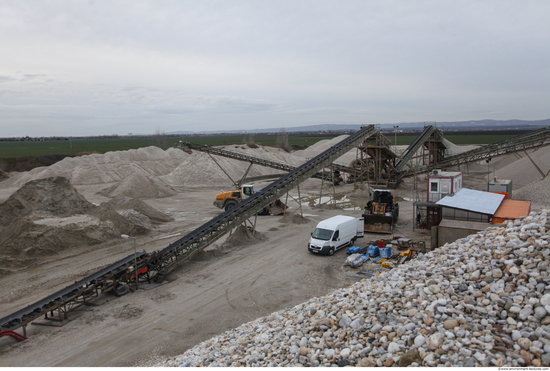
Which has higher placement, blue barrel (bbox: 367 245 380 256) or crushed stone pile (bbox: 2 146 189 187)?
crushed stone pile (bbox: 2 146 189 187)

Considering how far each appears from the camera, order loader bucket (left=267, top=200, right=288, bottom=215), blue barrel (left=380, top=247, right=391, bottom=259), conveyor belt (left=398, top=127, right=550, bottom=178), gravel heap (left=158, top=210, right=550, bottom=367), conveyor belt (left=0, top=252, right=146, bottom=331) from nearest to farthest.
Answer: gravel heap (left=158, top=210, right=550, bottom=367), conveyor belt (left=0, top=252, right=146, bottom=331), blue barrel (left=380, top=247, right=391, bottom=259), loader bucket (left=267, top=200, right=288, bottom=215), conveyor belt (left=398, top=127, right=550, bottom=178)

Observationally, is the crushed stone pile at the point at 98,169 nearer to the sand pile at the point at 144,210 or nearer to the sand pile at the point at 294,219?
the sand pile at the point at 144,210

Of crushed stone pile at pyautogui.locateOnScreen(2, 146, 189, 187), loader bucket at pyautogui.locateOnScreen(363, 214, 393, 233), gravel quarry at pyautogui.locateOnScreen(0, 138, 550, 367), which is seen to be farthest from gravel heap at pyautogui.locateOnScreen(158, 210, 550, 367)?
crushed stone pile at pyautogui.locateOnScreen(2, 146, 189, 187)

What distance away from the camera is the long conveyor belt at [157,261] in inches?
488

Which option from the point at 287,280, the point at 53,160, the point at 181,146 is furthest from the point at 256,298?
the point at 53,160

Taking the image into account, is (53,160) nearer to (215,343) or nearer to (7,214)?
(7,214)

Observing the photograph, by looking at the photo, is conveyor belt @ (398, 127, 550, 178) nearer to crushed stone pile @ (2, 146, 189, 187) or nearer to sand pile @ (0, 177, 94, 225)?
sand pile @ (0, 177, 94, 225)

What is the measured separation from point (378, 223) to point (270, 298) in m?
10.9

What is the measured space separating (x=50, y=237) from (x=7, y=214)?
6.18 metres

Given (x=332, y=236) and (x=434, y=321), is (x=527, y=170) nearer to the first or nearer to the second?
(x=332, y=236)

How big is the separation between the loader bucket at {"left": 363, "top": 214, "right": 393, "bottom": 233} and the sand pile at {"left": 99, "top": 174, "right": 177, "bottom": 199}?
2557cm

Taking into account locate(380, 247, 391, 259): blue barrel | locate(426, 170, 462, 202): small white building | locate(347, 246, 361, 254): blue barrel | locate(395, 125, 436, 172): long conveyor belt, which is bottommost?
locate(347, 246, 361, 254): blue barrel

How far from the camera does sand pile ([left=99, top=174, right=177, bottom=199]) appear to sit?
129 feet

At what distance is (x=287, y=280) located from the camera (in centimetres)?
1588
